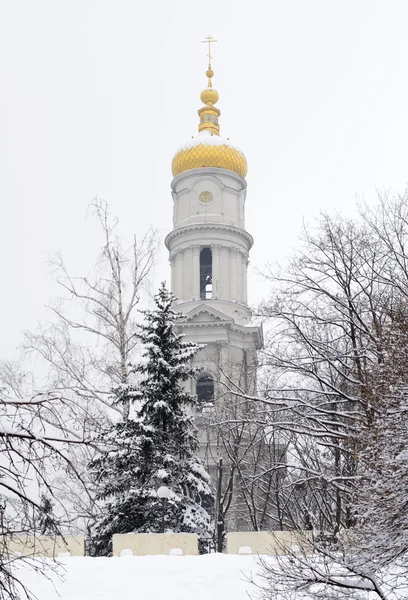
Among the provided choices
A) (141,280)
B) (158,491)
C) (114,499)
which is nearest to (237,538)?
(158,491)

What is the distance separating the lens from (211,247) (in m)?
34.8

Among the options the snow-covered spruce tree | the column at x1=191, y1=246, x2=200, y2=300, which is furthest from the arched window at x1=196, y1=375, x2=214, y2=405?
the snow-covered spruce tree

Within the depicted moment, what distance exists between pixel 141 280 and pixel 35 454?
1773cm

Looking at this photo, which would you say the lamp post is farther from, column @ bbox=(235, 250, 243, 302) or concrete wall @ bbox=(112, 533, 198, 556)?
column @ bbox=(235, 250, 243, 302)

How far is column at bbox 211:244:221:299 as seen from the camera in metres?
34.2

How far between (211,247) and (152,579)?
22363mm

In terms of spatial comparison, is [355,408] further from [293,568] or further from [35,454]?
[35,454]

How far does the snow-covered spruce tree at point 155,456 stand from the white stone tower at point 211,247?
1271 centimetres

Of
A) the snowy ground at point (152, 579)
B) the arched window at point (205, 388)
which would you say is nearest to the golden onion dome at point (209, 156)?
the arched window at point (205, 388)

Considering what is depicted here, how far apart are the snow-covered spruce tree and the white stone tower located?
1271cm

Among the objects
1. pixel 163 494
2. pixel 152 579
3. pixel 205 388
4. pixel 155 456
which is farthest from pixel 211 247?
pixel 152 579

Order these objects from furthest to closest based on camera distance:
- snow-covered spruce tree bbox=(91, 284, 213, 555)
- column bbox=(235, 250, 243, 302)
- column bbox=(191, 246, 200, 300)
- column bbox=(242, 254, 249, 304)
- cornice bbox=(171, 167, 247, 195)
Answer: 1. cornice bbox=(171, 167, 247, 195)
2. column bbox=(242, 254, 249, 304)
3. column bbox=(235, 250, 243, 302)
4. column bbox=(191, 246, 200, 300)
5. snow-covered spruce tree bbox=(91, 284, 213, 555)

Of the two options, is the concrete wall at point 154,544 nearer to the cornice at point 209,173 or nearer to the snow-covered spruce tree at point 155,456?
the snow-covered spruce tree at point 155,456

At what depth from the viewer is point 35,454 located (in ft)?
18.4
